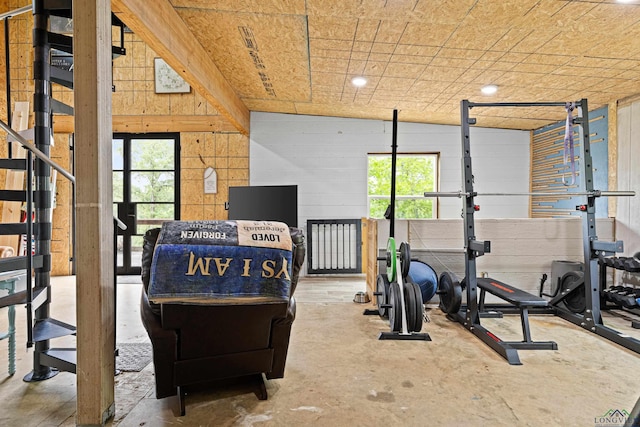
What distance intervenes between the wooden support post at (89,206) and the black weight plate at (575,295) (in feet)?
13.1

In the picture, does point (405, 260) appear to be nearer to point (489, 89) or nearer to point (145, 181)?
point (489, 89)

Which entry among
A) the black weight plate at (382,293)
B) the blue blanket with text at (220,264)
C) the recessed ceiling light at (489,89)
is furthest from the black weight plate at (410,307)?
the recessed ceiling light at (489,89)

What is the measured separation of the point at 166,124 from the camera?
5703 millimetres

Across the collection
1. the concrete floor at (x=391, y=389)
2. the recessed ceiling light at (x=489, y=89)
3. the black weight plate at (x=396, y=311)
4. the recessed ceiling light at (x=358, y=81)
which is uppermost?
the recessed ceiling light at (x=358, y=81)

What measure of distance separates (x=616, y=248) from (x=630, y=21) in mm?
1746

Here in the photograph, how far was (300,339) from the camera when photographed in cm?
311

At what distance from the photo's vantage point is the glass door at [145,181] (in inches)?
232

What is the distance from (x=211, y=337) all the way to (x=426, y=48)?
2.86 m

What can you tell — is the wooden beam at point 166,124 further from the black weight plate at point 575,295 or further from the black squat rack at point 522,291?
the black weight plate at point 575,295

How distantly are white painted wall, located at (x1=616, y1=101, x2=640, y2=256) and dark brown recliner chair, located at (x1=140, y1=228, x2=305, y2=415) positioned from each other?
4015 mm

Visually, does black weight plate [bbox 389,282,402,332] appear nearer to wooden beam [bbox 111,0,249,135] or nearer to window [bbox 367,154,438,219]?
wooden beam [bbox 111,0,249,135]

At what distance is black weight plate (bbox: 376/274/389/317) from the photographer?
11.8ft

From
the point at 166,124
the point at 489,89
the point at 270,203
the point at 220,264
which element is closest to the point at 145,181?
the point at 166,124

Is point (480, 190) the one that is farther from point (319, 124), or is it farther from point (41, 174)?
point (41, 174)
